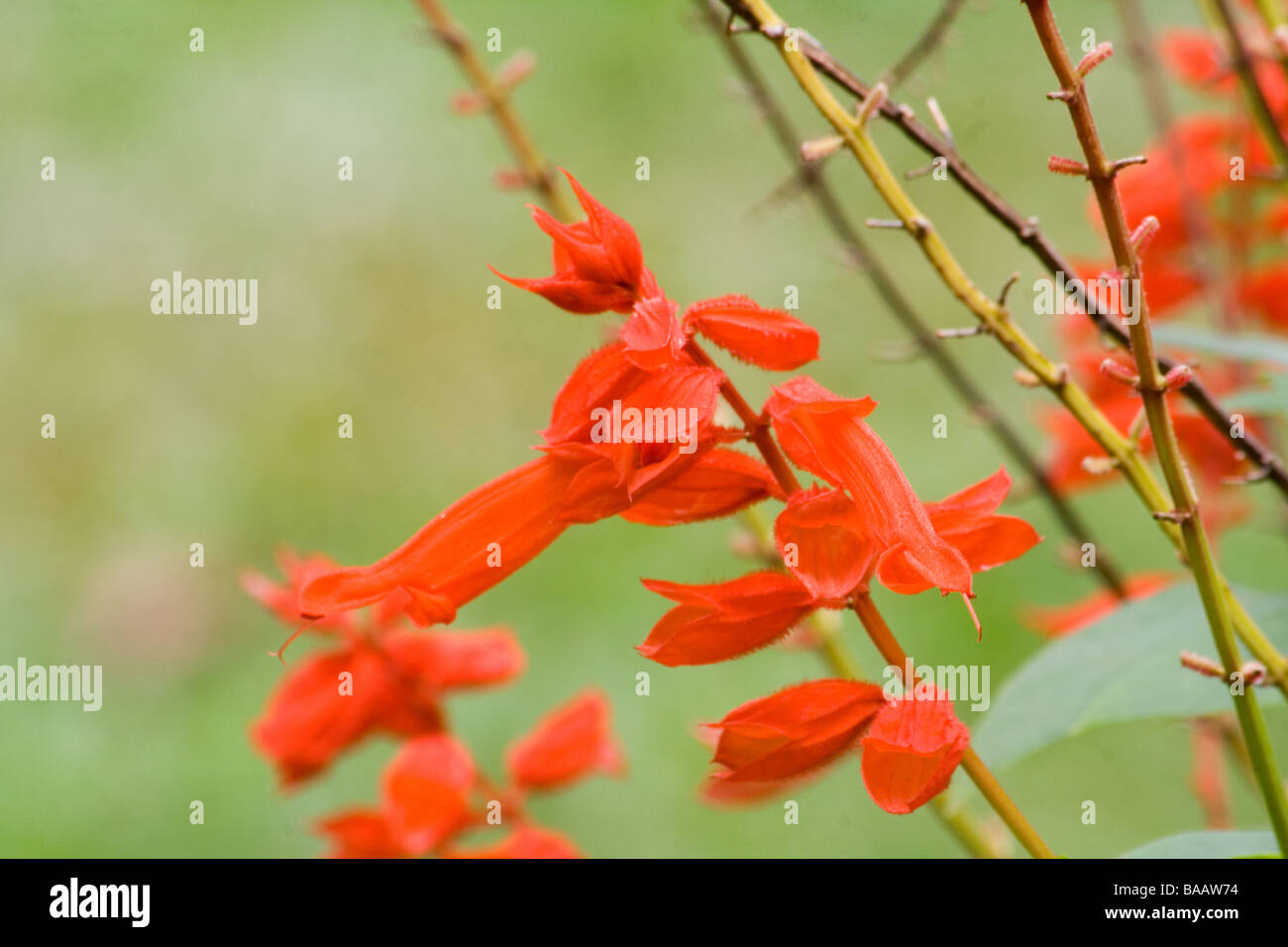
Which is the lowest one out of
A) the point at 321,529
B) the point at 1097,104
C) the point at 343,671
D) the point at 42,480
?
the point at 343,671

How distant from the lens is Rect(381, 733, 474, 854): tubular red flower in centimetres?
69

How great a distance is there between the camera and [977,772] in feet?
1.29

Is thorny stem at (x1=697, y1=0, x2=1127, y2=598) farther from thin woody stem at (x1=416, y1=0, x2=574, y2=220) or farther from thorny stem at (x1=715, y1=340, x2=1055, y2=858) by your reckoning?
thorny stem at (x1=715, y1=340, x2=1055, y2=858)

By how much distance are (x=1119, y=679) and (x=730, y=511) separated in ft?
0.66

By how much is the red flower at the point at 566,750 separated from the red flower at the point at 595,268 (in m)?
0.43

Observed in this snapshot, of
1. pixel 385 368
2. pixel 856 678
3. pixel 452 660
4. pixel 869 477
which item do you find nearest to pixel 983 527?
pixel 869 477

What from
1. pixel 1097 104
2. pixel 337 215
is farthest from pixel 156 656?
pixel 1097 104

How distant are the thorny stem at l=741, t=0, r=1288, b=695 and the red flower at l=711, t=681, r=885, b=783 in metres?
0.11

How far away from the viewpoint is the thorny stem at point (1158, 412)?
0.35 metres

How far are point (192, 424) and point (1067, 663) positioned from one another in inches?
82.7

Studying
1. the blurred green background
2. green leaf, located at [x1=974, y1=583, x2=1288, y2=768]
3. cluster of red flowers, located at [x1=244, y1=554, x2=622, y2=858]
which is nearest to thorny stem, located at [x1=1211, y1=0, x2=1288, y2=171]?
green leaf, located at [x1=974, y1=583, x2=1288, y2=768]

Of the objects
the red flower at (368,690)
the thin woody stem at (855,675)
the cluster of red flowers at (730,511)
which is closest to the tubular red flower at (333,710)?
the red flower at (368,690)

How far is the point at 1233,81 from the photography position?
2.77ft
